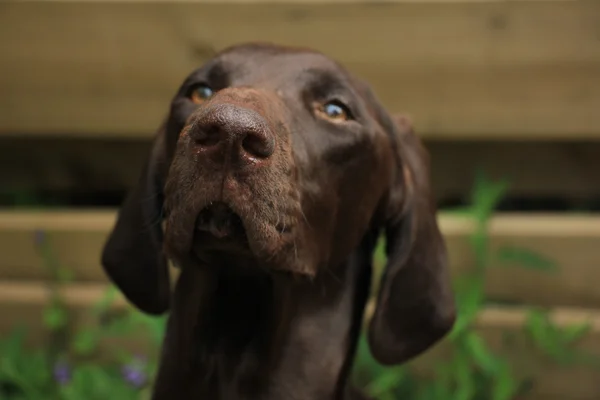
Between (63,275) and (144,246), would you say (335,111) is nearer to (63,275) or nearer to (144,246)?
(144,246)

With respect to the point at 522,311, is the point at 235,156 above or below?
above

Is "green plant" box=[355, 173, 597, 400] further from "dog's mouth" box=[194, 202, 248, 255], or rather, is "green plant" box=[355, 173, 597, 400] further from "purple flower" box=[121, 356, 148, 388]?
"dog's mouth" box=[194, 202, 248, 255]

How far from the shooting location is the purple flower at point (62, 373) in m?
Answer: 2.31

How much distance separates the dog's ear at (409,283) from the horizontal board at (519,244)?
906 mm

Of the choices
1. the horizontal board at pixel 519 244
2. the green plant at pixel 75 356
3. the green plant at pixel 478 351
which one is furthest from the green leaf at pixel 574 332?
the green plant at pixel 75 356

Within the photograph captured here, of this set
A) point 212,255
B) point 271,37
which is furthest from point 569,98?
point 212,255

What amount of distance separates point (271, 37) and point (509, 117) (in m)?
0.75

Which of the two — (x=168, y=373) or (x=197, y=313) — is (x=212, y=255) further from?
(x=168, y=373)

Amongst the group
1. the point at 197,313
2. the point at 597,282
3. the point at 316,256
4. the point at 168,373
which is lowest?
the point at 597,282

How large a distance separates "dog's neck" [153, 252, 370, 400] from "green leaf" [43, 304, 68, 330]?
1223 millimetres

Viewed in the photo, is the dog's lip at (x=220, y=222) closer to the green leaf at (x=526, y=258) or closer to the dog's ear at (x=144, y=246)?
the dog's ear at (x=144, y=246)

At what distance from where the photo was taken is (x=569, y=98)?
2332 mm

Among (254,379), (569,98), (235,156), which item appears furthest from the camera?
(569,98)

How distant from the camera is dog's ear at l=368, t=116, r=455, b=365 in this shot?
143 centimetres
